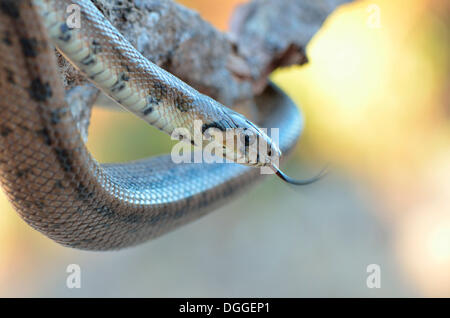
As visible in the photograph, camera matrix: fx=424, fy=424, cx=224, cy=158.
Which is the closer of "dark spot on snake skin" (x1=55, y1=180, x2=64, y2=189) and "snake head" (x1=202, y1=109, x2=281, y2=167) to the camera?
"dark spot on snake skin" (x1=55, y1=180, x2=64, y2=189)

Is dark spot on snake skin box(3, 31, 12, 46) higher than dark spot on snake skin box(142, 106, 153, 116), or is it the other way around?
dark spot on snake skin box(142, 106, 153, 116)

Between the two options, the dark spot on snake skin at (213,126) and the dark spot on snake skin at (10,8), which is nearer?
the dark spot on snake skin at (10,8)

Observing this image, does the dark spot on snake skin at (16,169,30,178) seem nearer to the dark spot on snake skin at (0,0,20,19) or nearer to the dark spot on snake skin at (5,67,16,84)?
the dark spot on snake skin at (5,67,16,84)

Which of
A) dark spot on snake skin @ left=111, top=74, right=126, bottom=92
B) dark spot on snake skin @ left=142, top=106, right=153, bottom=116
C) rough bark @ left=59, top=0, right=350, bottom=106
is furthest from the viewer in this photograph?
rough bark @ left=59, top=0, right=350, bottom=106

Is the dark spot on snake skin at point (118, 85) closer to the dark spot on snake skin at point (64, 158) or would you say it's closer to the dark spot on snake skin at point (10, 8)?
the dark spot on snake skin at point (64, 158)

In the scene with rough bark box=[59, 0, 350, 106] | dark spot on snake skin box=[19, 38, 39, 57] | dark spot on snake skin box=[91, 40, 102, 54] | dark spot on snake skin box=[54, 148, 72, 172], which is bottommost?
dark spot on snake skin box=[54, 148, 72, 172]

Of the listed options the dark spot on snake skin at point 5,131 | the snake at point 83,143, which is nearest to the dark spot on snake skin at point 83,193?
the snake at point 83,143

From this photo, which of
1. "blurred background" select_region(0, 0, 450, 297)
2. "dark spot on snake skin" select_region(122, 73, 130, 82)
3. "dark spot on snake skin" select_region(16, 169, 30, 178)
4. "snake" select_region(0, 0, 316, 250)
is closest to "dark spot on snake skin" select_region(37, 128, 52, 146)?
"snake" select_region(0, 0, 316, 250)

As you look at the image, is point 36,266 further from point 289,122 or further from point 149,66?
point 149,66
